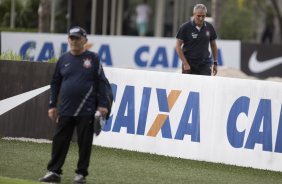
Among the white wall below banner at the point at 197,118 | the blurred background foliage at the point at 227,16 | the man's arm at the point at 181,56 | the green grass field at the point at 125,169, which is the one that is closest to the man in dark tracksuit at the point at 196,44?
the man's arm at the point at 181,56

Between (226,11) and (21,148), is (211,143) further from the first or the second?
(226,11)

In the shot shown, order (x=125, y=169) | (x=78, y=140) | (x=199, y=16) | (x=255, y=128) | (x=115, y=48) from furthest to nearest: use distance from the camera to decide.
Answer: (x=115, y=48), (x=199, y=16), (x=255, y=128), (x=125, y=169), (x=78, y=140)

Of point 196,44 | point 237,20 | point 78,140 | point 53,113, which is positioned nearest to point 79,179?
point 78,140

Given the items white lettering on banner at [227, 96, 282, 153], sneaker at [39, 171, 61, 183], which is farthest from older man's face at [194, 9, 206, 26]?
sneaker at [39, 171, 61, 183]

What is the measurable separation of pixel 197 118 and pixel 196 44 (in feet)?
7.83

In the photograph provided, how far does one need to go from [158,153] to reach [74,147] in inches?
49.9

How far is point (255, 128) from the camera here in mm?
13156

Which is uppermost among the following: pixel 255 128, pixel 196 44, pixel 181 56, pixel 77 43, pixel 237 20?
pixel 77 43

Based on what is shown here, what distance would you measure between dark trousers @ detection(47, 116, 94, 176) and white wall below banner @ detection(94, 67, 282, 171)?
9.42 ft

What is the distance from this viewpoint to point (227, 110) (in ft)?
44.1

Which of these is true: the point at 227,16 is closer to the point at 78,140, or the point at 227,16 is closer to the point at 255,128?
the point at 255,128

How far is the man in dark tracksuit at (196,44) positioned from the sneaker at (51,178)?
4.98m

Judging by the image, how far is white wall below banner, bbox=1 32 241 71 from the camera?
27.5 metres

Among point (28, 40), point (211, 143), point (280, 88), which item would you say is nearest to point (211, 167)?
point (211, 143)
